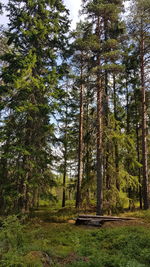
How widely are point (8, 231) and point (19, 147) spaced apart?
4173mm

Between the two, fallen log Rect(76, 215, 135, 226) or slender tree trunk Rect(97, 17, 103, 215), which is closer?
fallen log Rect(76, 215, 135, 226)

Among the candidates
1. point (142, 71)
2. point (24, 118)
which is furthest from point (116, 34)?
point (24, 118)

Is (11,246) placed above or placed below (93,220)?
above

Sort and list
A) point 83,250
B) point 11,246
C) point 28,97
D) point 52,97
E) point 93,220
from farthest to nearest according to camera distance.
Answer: point 52,97, point 28,97, point 93,220, point 83,250, point 11,246

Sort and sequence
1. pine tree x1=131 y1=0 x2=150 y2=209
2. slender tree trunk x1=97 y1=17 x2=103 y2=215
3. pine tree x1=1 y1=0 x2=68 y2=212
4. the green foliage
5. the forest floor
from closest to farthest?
the green foliage → the forest floor → pine tree x1=1 y1=0 x2=68 y2=212 → slender tree trunk x1=97 y1=17 x2=103 y2=215 → pine tree x1=131 y1=0 x2=150 y2=209

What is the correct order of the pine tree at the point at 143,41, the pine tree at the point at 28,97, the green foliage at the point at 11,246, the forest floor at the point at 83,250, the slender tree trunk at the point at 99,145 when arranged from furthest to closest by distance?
the pine tree at the point at 143,41 → the slender tree trunk at the point at 99,145 → the pine tree at the point at 28,97 → the forest floor at the point at 83,250 → the green foliage at the point at 11,246

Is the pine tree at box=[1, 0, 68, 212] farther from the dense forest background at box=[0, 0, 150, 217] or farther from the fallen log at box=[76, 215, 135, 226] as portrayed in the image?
the fallen log at box=[76, 215, 135, 226]

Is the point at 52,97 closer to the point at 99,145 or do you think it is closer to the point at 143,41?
the point at 99,145

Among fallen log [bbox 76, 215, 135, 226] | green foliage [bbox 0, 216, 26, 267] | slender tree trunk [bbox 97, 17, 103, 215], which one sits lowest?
fallen log [bbox 76, 215, 135, 226]


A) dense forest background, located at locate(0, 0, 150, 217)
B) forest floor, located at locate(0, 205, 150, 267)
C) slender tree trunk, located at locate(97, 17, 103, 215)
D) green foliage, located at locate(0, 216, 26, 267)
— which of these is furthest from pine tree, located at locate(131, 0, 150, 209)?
green foliage, located at locate(0, 216, 26, 267)

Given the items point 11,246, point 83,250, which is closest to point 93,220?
point 83,250

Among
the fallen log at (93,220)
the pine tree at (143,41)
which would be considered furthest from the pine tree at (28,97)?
the pine tree at (143,41)

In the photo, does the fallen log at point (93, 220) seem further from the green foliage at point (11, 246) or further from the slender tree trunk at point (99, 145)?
the green foliage at point (11, 246)

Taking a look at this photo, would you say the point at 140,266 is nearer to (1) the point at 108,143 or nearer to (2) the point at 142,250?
(2) the point at 142,250
